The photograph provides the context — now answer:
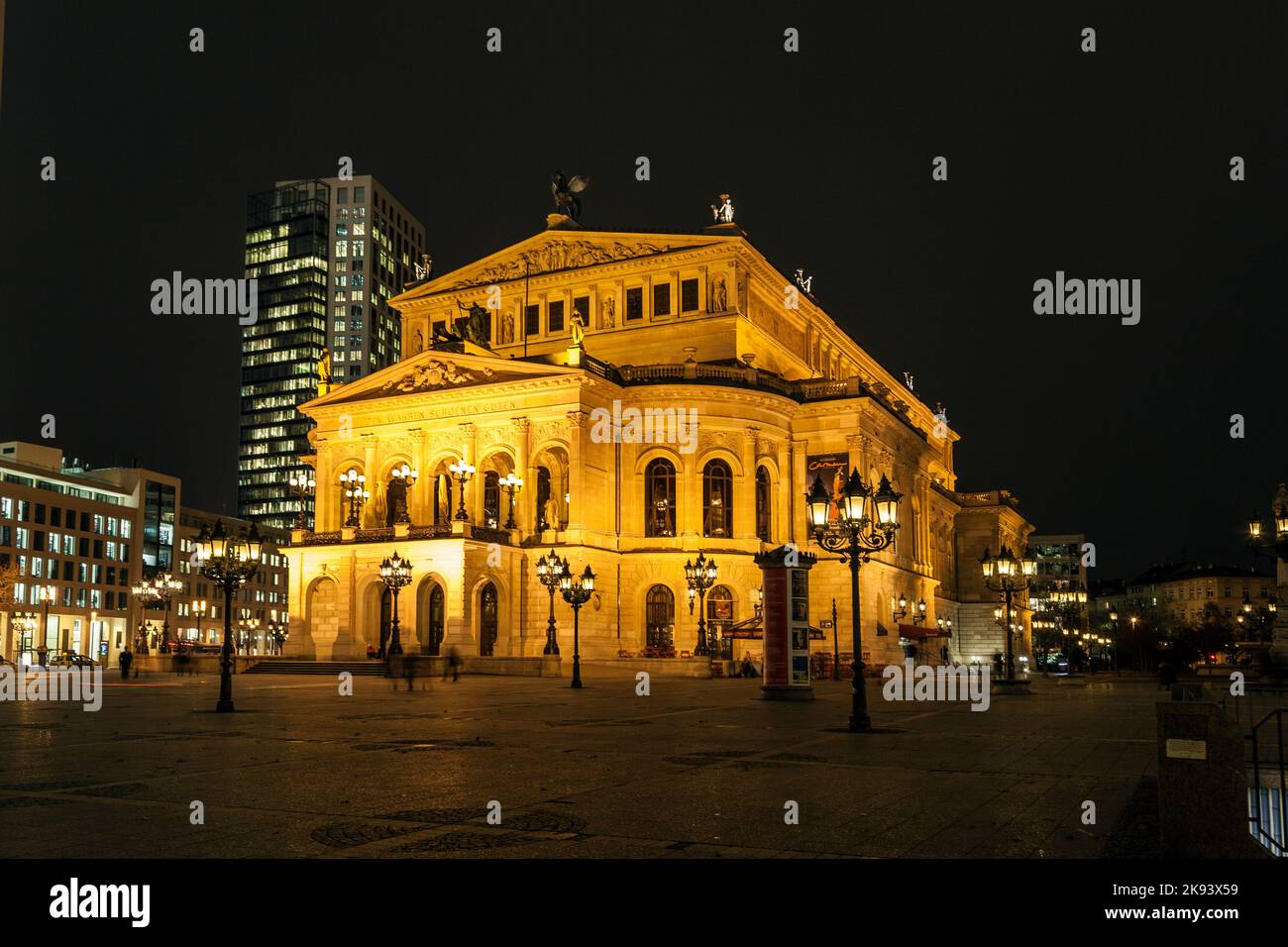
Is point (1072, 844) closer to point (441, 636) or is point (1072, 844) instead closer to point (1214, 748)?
point (1214, 748)

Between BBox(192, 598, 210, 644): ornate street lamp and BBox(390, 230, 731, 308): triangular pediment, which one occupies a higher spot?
BBox(390, 230, 731, 308): triangular pediment

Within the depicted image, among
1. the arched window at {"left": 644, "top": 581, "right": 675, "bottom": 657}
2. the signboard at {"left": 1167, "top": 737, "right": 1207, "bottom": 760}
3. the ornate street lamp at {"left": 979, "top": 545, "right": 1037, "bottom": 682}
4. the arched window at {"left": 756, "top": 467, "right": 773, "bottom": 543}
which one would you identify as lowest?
the arched window at {"left": 644, "top": 581, "right": 675, "bottom": 657}

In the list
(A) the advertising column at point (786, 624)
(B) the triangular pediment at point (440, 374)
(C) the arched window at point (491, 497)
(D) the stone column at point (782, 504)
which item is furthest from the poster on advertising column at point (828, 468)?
(A) the advertising column at point (786, 624)

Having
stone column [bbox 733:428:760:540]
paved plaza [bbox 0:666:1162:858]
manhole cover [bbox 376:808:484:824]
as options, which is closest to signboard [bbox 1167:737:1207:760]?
paved plaza [bbox 0:666:1162:858]

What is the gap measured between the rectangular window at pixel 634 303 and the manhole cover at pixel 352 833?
64.4 metres

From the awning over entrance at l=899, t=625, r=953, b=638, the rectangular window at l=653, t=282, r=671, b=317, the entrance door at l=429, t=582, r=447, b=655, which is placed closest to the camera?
the entrance door at l=429, t=582, r=447, b=655

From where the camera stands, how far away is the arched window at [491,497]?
64200 mm

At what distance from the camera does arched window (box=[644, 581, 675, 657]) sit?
63531mm

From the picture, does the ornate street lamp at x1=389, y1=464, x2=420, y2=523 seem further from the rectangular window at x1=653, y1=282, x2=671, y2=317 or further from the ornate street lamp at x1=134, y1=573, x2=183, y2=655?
the rectangular window at x1=653, y1=282, x2=671, y2=317

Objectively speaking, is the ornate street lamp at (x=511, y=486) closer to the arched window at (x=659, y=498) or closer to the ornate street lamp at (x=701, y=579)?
the arched window at (x=659, y=498)

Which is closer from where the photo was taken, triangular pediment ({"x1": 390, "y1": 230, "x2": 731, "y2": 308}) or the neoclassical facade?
the neoclassical facade

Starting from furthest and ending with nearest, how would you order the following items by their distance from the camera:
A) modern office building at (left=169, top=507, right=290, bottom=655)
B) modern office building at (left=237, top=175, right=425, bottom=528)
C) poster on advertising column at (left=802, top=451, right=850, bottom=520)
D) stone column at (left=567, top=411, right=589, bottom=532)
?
modern office building at (left=237, top=175, right=425, bottom=528)
modern office building at (left=169, top=507, right=290, bottom=655)
poster on advertising column at (left=802, top=451, right=850, bottom=520)
stone column at (left=567, top=411, right=589, bottom=532)

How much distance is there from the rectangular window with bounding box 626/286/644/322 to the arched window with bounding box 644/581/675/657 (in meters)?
17.9
